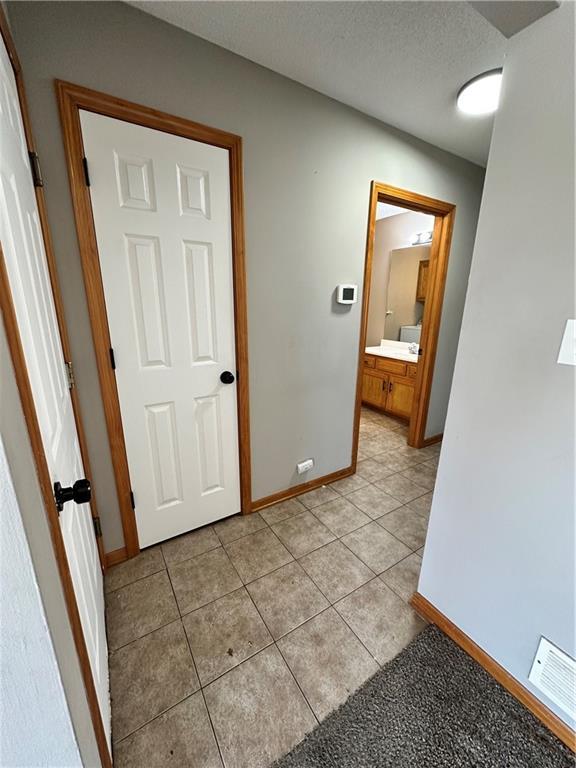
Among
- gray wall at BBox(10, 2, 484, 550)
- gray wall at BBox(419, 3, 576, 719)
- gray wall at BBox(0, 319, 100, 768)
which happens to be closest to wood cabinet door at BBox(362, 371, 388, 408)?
gray wall at BBox(10, 2, 484, 550)

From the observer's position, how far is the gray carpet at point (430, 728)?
0.98 meters

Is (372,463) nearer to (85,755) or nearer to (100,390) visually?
(100,390)

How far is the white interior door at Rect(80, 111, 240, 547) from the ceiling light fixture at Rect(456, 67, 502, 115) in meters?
1.34

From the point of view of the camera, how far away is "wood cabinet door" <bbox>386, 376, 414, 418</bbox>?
11.3ft

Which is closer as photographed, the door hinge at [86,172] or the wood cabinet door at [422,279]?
the door hinge at [86,172]

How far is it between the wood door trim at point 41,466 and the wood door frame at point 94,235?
0.98 meters

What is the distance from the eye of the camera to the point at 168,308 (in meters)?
1.55

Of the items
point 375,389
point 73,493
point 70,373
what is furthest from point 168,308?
point 375,389

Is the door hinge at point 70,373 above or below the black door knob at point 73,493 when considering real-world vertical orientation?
above

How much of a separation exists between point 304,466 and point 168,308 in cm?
139

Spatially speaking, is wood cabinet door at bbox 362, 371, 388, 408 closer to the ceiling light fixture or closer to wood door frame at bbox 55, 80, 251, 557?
wood door frame at bbox 55, 80, 251, 557

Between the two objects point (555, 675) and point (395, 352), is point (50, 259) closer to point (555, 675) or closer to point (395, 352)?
point (555, 675)

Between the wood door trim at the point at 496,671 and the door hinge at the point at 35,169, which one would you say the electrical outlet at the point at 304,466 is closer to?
the wood door trim at the point at 496,671

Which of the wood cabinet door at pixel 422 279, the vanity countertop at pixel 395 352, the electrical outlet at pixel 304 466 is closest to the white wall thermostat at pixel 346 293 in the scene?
the electrical outlet at pixel 304 466
